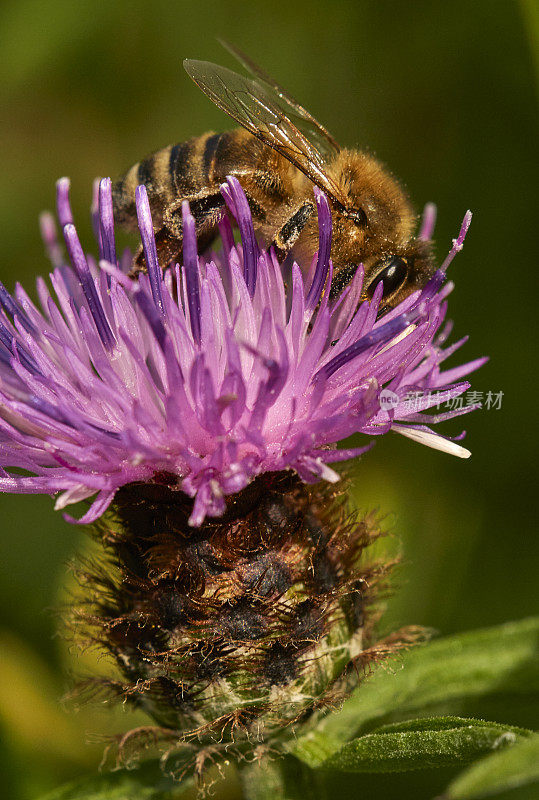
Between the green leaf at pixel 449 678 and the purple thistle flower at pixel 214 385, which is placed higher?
the purple thistle flower at pixel 214 385

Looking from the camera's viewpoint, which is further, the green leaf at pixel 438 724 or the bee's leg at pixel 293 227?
the bee's leg at pixel 293 227

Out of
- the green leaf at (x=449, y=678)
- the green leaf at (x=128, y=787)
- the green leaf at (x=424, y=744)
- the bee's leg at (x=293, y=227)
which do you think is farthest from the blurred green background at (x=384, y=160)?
the bee's leg at (x=293, y=227)

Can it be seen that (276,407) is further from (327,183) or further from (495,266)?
(495,266)

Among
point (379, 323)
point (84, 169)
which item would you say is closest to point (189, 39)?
point (84, 169)

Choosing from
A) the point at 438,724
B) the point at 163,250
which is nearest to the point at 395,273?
the point at 163,250

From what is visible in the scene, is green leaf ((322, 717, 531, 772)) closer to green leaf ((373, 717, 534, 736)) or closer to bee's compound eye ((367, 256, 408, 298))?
green leaf ((373, 717, 534, 736))

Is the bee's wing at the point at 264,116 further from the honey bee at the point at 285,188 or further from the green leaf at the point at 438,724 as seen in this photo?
the green leaf at the point at 438,724

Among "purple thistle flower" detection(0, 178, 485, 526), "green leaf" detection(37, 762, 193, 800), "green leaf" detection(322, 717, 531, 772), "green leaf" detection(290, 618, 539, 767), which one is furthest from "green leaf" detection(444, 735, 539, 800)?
"green leaf" detection(37, 762, 193, 800)

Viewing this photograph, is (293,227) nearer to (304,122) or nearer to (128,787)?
(304,122)
